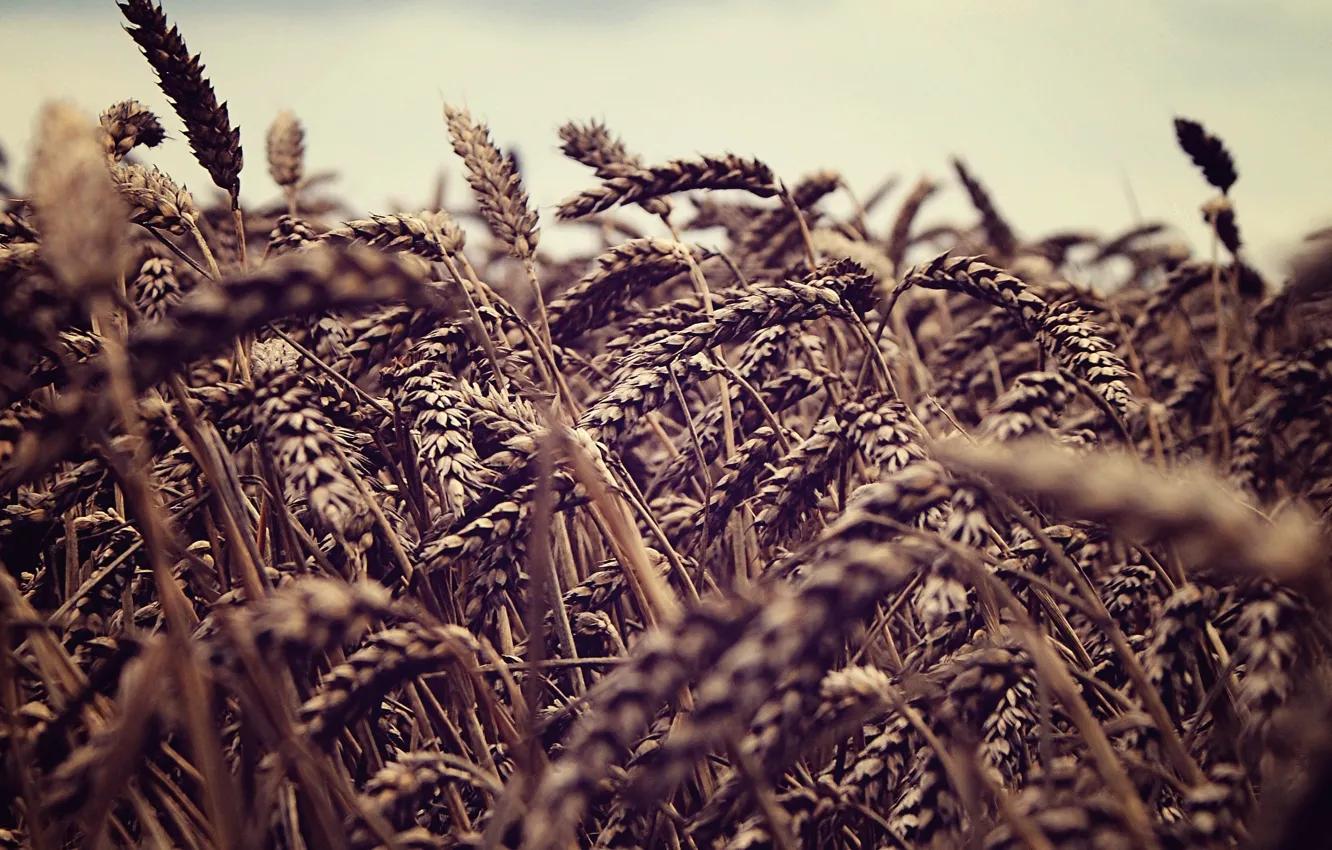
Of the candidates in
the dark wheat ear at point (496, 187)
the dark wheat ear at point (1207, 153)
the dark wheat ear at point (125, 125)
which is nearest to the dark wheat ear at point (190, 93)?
the dark wheat ear at point (125, 125)

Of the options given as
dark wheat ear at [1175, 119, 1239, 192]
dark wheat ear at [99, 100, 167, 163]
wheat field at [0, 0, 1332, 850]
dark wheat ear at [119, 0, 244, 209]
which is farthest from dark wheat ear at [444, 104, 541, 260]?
dark wheat ear at [1175, 119, 1239, 192]

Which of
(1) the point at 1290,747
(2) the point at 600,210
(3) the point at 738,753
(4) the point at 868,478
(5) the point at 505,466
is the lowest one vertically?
(4) the point at 868,478

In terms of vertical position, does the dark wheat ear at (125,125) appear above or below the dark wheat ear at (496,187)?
above

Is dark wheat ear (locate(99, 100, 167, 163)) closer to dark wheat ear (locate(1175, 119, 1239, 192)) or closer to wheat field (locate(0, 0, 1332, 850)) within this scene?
wheat field (locate(0, 0, 1332, 850))

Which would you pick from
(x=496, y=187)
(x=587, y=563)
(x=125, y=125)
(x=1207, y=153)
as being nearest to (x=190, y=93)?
(x=125, y=125)

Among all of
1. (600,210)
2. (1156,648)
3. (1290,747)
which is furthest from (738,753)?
(600,210)

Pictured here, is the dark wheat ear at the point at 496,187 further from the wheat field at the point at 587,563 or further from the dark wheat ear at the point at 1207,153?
the dark wheat ear at the point at 1207,153

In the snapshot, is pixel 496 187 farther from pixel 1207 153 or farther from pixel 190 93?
pixel 1207 153

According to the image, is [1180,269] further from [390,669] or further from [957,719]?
[390,669]
